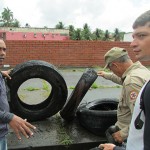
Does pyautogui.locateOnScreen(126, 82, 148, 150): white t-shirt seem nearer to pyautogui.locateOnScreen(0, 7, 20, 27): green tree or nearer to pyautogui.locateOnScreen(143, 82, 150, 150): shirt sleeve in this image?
pyautogui.locateOnScreen(143, 82, 150, 150): shirt sleeve

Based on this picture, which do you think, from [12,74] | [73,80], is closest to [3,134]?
[12,74]

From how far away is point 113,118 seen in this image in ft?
13.8

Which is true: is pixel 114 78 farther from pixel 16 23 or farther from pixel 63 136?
pixel 16 23

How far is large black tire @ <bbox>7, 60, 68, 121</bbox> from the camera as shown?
15.2 feet

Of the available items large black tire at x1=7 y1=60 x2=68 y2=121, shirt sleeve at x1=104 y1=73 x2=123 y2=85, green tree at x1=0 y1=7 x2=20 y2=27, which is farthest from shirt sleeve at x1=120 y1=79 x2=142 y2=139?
green tree at x1=0 y1=7 x2=20 y2=27

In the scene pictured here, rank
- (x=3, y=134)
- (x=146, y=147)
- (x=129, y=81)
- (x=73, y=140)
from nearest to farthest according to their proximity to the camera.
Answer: (x=146, y=147) → (x=3, y=134) → (x=129, y=81) → (x=73, y=140)

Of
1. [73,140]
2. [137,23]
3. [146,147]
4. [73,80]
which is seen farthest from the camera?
[73,80]

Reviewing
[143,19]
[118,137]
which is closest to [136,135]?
[143,19]

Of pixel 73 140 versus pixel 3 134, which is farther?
pixel 73 140

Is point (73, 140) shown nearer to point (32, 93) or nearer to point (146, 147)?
point (146, 147)

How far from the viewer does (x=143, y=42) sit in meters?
1.53

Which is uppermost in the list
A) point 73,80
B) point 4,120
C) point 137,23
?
point 137,23

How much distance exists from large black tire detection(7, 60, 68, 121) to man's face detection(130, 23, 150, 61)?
323 centimetres

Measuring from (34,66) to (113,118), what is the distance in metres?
1.64
